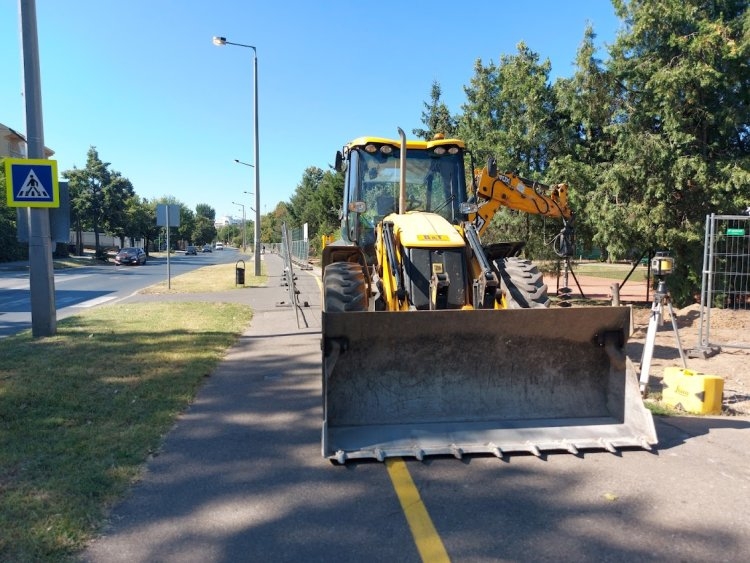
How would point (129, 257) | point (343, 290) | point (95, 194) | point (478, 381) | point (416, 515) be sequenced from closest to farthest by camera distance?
point (416, 515) → point (478, 381) → point (343, 290) → point (129, 257) → point (95, 194)

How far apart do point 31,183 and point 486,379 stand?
27.3ft

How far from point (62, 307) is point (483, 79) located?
47.2 feet

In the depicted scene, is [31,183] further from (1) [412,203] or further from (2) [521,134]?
(2) [521,134]

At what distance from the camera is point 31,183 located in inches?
372

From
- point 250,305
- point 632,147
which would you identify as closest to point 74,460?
point 250,305

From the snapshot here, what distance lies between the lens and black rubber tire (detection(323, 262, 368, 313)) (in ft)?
20.5

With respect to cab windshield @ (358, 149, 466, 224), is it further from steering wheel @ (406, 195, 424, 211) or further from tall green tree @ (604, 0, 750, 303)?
tall green tree @ (604, 0, 750, 303)

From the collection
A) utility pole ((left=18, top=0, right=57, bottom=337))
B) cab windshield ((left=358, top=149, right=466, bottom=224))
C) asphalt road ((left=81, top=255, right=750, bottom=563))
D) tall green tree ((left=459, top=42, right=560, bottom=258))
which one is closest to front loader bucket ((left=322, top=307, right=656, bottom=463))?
asphalt road ((left=81, top=255, right=750, bottom=563))

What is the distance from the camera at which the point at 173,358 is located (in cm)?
833

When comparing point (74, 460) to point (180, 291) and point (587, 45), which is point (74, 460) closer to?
point (587, 45)

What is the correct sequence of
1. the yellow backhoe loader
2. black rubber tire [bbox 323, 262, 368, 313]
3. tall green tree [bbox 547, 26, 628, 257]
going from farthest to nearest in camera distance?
tall green tree [bbox 547, 26, 628, 257], black rubber tire [bbox 323, 262, 368, 313], the yellow backhoe loader

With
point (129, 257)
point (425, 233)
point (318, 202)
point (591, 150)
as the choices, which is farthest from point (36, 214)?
point (129, 257)

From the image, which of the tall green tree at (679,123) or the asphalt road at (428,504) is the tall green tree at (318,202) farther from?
the asphalt road at (428,504)

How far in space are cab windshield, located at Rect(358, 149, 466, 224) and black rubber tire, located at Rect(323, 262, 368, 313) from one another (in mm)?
1283
